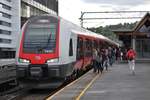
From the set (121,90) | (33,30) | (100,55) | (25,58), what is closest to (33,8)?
(33,30)

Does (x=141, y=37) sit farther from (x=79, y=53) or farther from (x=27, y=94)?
(x=27, y=94)

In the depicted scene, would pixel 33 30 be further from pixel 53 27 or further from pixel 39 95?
pixel 39 95

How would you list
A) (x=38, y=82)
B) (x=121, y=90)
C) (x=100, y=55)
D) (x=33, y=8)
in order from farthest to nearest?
1. (x=100, y=55)
2. (x=33, y=8)
3. (x=38, y=82)
4. (x=121, y=90)

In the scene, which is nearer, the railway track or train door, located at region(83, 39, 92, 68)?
the railway track

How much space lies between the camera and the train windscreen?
18594mm

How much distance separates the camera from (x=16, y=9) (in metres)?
12.4

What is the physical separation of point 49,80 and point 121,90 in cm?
291

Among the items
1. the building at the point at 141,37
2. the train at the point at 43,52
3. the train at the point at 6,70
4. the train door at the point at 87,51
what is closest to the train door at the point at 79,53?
the train door at the point at 87,51

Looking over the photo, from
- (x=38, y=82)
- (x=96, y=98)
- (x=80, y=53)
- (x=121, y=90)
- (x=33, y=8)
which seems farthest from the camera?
(x=80, y=53)

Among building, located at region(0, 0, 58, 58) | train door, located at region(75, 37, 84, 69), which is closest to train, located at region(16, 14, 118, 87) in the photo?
building, located at region(0, 0, 58, 58)

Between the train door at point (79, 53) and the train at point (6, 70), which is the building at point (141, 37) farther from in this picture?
the train at point (6, 70)

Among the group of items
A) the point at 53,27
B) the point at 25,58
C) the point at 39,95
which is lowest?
the point at 39,95

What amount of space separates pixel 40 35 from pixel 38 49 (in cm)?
67

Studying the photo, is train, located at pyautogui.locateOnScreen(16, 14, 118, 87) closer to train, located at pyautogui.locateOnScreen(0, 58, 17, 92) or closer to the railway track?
the railway track
